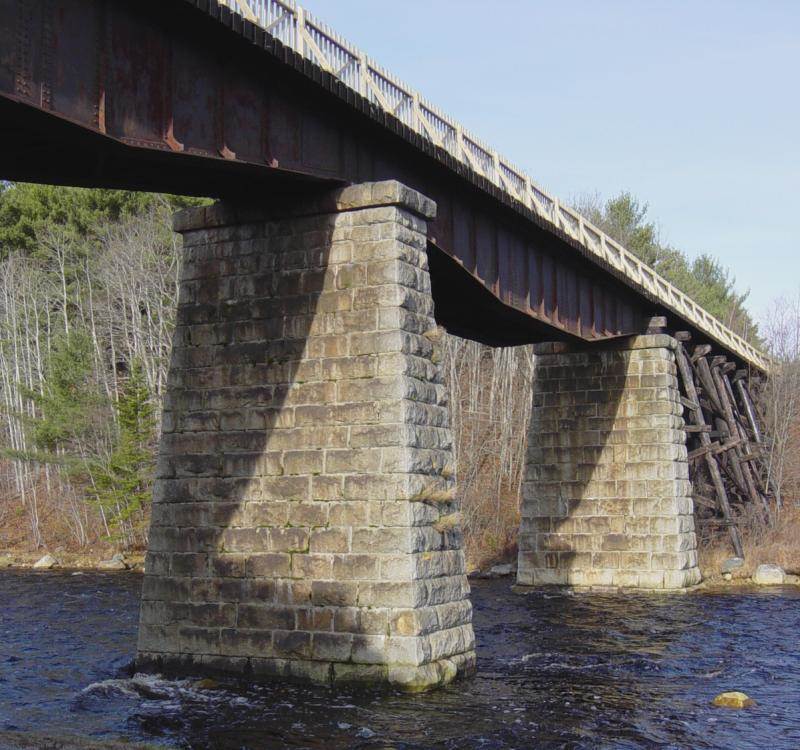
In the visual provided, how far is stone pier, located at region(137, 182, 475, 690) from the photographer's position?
45.7 feet

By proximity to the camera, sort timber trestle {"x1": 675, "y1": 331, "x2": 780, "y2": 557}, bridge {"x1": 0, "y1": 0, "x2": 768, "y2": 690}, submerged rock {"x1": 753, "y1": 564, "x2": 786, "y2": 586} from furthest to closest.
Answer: timber trestle {"x1": 675, "y1": 331, "x2": 780, "y2": 557} < submerged rock {"x1": 753, "y1": 564, "x2": 786, "y2": 586} < bridge {"x1": 0, "y1": 0, "x2": 768, "y2": 690}

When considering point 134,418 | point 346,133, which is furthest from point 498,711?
point 134,418

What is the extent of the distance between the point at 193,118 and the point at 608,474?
59.7ft

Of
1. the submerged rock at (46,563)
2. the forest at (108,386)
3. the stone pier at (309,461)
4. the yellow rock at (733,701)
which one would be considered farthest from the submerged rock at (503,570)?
the yellow rock at (733,701)

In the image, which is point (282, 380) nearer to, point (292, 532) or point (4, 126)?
point (292, 532)

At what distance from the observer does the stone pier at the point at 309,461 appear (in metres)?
13.9

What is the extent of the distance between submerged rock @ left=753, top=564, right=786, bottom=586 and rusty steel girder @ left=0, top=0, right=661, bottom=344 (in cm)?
1452

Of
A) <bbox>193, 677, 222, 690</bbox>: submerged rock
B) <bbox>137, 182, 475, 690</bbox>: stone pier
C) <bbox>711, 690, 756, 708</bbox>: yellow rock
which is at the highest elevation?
<bbox>137, 182, 475, 690</bbox>: stone pier

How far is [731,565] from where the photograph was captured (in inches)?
1206

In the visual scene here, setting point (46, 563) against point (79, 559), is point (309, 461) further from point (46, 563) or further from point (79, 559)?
point (79, 559)

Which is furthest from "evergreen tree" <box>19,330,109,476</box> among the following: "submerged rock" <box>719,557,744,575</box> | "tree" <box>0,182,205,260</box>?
"submerged rock" <box>719,557,744,575</box>

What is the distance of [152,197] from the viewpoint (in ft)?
155

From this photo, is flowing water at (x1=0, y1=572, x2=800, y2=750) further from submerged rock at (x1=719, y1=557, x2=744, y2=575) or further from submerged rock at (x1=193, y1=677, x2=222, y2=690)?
submerged rock at (x1=719, y1=557, x2=744, y2=575)

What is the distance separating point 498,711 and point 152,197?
37976 mm
